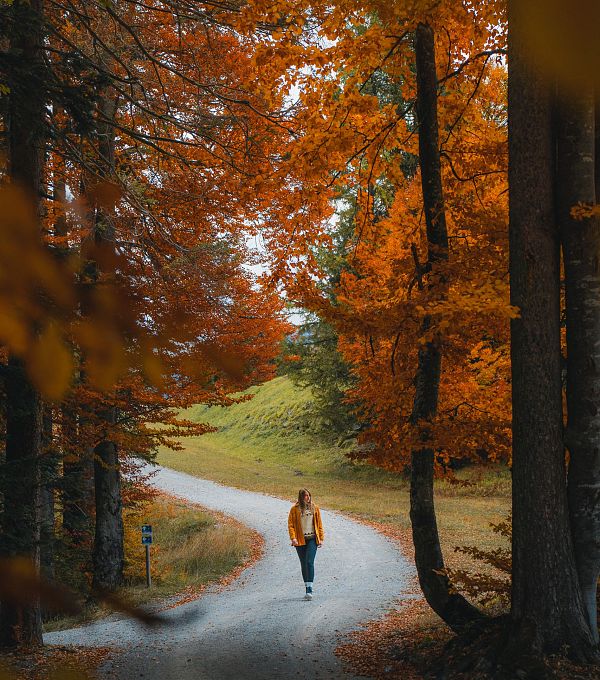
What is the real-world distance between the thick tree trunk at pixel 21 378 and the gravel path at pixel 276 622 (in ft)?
2.77

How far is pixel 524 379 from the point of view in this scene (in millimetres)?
5645

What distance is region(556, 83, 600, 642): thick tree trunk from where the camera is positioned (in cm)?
560

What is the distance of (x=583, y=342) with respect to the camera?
5.63m

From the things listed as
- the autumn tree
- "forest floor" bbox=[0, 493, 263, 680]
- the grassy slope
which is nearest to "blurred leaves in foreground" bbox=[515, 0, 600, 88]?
the autumn tree

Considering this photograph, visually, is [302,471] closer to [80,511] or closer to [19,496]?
[80,511]

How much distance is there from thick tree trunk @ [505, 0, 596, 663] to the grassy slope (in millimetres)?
7562

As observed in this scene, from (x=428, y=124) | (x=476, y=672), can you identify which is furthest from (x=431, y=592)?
(x=428, y=124)

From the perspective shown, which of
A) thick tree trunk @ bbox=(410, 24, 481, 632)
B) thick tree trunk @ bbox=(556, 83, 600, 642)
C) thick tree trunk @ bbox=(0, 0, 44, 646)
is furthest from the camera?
thick tree trunk @ bbox=(410, 24, 481, 632)

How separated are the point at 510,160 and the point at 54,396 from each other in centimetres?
562

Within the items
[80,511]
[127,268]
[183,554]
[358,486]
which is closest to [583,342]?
[127,268]

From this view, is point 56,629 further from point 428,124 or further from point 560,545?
point 428,124

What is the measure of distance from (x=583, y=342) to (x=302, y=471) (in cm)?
2740

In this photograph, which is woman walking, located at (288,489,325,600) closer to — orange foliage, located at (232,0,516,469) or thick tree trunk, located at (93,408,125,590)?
orange foliage, located at (232,0,516,469)

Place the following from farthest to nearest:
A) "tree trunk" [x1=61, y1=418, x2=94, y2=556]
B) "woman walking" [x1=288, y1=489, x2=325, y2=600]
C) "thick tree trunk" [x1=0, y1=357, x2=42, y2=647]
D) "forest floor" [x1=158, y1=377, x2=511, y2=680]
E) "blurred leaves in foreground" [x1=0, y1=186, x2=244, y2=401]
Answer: "tree trunk" [x1=61, y1=418, x2=94, y2=556], "woman walking" [x1=288, y1=489, x2=325, y2=600], "forest floor" [x1=158, y1=377, x2=511, y2=680], "thick tree trunk" [x1=0, y1=357, x2=42, y2=647], "blurred leaves in foreground" [x1=0, y1=186, x2=244, y2=401]
